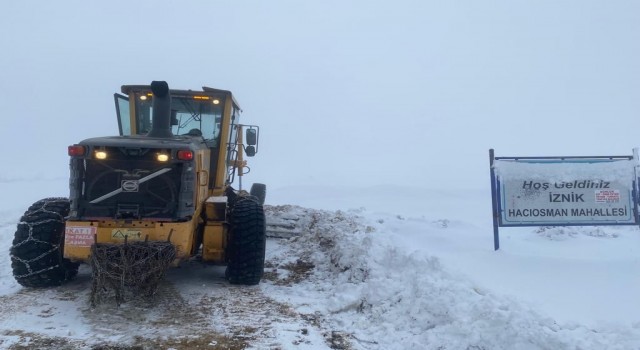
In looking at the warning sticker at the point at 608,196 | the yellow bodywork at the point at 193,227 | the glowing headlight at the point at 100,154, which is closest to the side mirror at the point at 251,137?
the yellow bodywork at the point at 193,227

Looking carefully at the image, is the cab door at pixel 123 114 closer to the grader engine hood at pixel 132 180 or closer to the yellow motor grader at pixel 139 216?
the yellow motor grader at pixel 139 216

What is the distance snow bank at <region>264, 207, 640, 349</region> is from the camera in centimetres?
422

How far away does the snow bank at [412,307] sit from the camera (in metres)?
4.22

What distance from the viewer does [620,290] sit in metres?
5.37

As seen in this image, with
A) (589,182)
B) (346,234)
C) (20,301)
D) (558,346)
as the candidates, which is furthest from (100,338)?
(589,182)

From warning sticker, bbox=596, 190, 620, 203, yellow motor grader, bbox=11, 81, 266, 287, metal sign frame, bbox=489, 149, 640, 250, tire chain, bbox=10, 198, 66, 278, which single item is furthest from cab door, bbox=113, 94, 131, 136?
warning sticker, bbox=596, 190, 620, 203

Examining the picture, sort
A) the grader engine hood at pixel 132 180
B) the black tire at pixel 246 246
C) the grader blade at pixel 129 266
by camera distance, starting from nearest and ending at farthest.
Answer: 1. the grader blade at pixel 129 266
2. the grader engine hood at pixel 132 180
3. the black tire at pixel 246 246

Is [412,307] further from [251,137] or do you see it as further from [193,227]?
[251,137]

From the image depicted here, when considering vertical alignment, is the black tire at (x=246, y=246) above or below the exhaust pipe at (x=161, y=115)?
below

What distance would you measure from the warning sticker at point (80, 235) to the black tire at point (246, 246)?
1.70 meters

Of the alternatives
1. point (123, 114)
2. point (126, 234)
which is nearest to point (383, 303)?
point (126, 234)

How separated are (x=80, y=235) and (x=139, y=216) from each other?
0.66 meters

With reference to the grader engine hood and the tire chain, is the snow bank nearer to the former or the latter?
the grader engine hood

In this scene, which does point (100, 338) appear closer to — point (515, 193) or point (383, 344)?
point (383, 344)
